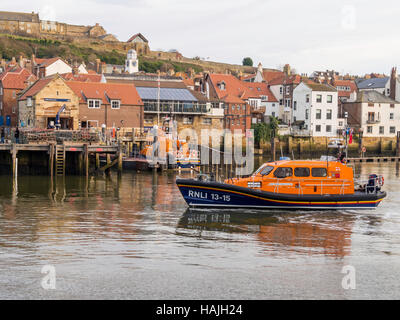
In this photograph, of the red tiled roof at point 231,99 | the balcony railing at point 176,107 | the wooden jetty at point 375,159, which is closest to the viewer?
the wooden jetty at point 375,159

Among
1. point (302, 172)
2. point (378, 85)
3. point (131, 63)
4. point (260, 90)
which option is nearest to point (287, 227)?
point (302, 172)

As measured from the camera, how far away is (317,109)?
82.4m

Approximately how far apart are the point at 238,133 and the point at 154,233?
182 ft

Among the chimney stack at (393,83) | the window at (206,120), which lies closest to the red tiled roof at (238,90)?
the window at (206,120)

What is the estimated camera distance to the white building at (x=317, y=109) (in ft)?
269

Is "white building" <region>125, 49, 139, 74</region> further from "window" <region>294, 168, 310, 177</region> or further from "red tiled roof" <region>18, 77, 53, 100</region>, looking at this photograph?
"window" <region>294, 168, 310, 177</region>

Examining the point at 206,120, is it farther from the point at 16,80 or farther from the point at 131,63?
the point at 131,63

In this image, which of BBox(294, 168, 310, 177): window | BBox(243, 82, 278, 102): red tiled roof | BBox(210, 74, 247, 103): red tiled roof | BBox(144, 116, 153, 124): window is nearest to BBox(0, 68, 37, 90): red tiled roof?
BBox(144, 116, 153, 124): window

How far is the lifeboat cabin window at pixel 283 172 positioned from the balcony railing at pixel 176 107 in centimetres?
4154

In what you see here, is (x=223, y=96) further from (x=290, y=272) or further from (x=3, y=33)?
(x=3, y=33)

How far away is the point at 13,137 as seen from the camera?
47.9 metres

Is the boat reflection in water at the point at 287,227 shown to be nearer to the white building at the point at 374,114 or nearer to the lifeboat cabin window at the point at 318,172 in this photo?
the lifeboat cabin window at the point at 318,172

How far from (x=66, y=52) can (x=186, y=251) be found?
394ft

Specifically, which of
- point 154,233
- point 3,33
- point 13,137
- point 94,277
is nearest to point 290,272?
point 94,277
